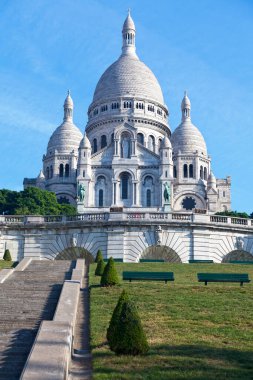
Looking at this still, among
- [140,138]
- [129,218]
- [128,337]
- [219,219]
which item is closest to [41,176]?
[140,138]

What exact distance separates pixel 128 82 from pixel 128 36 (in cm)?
1680

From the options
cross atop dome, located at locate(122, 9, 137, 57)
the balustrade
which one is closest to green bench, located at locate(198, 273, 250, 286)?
the balustrade

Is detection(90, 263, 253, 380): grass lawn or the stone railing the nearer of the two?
detection(90, 263, 253, 380): grass lawn

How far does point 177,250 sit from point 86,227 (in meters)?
5.36

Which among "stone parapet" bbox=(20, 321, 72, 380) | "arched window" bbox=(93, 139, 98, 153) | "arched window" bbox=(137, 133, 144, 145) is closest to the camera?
"stone parapet" bbox=(20, 321, 72, 380)

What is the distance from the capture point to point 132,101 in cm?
10725

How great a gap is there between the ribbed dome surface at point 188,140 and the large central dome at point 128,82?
18.1 feet

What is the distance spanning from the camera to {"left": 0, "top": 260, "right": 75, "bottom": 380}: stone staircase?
14430 millimetres

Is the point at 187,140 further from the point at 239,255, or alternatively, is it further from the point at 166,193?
the point at 239,255

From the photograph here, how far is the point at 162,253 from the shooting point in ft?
130

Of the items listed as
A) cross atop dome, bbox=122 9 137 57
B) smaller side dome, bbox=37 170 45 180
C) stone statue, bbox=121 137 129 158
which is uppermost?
cross atop dome, bbox=122 9 137 57

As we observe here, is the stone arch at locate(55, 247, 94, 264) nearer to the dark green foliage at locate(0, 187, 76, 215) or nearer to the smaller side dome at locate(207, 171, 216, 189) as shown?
the dark green foliage at locate(0, 187, 76, 215)

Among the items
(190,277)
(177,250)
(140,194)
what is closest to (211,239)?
(177,250)

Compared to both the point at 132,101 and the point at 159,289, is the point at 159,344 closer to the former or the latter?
the point at 159,289
